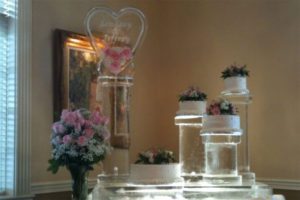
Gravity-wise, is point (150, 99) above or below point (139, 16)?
below

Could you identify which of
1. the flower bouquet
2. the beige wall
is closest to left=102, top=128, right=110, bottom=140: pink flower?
the flower bouquet

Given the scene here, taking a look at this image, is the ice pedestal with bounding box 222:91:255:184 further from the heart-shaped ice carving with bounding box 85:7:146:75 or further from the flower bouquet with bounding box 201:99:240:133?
the heart-shaped ice carving with bounding box 85:7:146:75

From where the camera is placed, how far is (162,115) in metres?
4.13

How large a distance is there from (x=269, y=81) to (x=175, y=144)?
40.9 inches

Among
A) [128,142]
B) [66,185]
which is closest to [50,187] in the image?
[66,185]

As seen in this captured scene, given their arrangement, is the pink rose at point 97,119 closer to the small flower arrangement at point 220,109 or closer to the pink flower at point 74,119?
the pink flower at point 74,119

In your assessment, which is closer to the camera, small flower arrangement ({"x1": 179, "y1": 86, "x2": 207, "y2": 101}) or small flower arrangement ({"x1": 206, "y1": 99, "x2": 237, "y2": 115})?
small flower arrangement ({"x1": 206, "y1": 99, "x2": 237, "y2": 115})

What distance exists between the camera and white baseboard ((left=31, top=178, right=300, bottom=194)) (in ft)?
9.91

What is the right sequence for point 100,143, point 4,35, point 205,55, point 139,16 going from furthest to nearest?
1. point 205,55
2. point 4,35
3. point 139,16
4. point 100,143

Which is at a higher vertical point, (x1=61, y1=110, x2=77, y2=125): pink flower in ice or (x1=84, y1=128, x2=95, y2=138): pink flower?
(x1=61, y1=110, x2=77, y2=125): pink flower in ice

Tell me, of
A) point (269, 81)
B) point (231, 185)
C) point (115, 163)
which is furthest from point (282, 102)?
point (115, 163)

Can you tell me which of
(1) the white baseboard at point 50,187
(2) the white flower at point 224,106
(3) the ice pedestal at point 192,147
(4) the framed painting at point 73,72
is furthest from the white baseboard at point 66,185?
(2) the white flower at point 224,106

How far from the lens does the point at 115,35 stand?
8.37ft

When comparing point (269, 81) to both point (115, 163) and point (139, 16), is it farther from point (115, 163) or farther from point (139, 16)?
point (115, 163)
